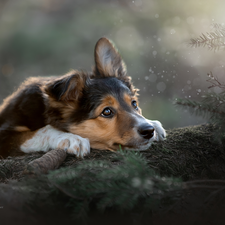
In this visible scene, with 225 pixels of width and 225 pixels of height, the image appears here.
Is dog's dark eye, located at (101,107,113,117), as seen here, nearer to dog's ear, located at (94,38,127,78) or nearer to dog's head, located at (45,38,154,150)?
dog's head, located at (45,38,154,150)

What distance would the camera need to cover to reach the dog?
9.16ft

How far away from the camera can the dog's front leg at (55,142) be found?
2.49 metres

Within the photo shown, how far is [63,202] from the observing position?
1.42m

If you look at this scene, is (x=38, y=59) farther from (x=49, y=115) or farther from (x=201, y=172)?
(x=201, y=172)

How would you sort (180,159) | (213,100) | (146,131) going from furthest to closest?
(146,131)
(180,159)
(213,100)

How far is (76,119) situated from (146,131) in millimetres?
905

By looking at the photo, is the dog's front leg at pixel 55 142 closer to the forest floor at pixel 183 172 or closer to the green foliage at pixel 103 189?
the forest floor at pixel 183 172

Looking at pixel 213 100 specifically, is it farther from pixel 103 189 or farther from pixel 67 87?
pixel 67 87

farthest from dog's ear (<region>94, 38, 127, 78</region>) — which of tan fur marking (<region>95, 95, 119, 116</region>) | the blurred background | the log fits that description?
the blurred background

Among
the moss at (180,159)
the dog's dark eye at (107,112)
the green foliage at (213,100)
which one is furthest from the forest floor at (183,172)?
the dog's dark eye at (107,112)

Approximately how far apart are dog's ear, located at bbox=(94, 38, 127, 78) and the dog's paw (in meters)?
1.30

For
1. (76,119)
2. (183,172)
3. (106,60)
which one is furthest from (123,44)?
(183,172)

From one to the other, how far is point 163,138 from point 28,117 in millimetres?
1762

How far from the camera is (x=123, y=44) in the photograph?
9.28 metres
